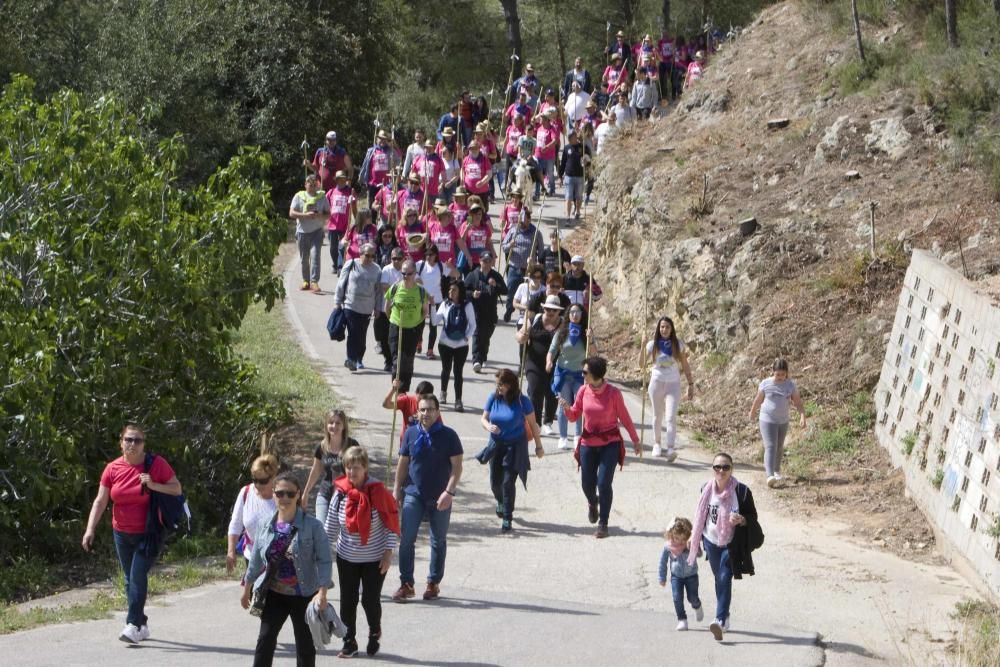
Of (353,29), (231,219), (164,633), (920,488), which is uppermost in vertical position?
(353,29)

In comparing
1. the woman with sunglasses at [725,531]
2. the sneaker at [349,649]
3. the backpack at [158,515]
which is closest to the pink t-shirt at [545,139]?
the woman with sunglasses at [725,531]

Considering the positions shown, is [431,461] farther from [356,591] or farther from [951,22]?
[951,22]

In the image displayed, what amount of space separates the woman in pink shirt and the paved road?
488mm

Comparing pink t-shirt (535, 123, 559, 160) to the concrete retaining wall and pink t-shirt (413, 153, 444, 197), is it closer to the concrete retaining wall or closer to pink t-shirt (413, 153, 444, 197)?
pink t-shirt (413, 153, 444, 197)

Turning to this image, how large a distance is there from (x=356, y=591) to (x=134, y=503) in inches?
64.4

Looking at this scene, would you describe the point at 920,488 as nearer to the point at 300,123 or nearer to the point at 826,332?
the point at 826,332

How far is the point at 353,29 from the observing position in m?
35.1

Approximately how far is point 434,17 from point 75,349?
31.0 m

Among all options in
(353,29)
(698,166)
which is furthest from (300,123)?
(698,166)

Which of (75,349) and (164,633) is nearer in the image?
(164,633)

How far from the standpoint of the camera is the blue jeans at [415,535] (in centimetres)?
1107

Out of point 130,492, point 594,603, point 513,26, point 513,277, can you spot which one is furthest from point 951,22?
point 513,26

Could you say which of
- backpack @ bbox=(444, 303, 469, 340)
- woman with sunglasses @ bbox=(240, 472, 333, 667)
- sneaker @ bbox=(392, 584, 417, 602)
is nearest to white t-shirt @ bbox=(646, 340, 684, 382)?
backpack @ bbox=(444, 303, 469, 340)

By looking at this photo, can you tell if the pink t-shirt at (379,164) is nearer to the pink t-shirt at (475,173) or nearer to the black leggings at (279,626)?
the pink t-shirt at (475,173)
